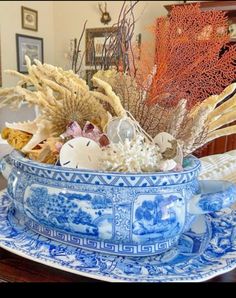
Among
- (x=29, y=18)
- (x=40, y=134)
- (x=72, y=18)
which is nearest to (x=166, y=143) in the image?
(x=40, y=134)

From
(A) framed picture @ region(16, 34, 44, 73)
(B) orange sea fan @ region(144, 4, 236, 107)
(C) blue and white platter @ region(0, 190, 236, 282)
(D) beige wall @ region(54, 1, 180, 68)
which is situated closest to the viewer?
(C) blue and white platter @ region(0, 190, 236, 282)

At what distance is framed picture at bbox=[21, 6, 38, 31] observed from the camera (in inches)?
135

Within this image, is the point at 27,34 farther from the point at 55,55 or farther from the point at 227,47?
the point at 227,47

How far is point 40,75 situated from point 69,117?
12cm

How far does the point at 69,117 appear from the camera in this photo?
0.51 meters

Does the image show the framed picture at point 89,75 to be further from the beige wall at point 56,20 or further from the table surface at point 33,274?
the beige wall at point 56,20

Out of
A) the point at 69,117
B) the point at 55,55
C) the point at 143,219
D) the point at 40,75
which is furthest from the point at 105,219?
the point at 55,55

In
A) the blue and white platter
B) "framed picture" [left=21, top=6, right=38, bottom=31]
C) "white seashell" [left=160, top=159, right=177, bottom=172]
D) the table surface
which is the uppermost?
"framed picture" [left=21, top=6, right=38, bottom=31]

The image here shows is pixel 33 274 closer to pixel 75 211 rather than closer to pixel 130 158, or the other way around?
pixel 75 211

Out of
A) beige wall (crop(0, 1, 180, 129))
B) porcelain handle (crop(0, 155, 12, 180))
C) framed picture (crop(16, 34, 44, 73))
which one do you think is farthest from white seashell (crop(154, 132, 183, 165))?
framed picture (crop(16, 34, 44, 73))

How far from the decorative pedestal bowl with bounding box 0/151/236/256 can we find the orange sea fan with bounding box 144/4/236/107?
135 millimetres

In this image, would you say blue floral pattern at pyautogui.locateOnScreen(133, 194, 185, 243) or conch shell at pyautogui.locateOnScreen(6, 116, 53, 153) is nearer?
blue floral pattern at pyautogui.locateOnScreen(133, 194, 185, 243)

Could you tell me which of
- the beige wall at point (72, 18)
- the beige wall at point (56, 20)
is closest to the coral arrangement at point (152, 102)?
the beige wall at point (56, 20)

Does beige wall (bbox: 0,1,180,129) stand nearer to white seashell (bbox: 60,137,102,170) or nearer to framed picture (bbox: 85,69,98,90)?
framed picture (bbox: 85,69,98,90)
